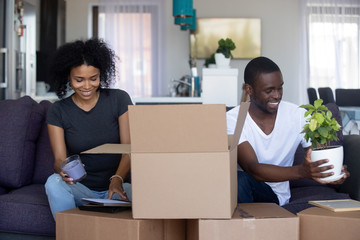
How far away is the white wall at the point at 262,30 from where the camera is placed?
7.68 meters

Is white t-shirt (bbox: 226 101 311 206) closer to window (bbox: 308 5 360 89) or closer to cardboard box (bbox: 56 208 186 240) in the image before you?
cardboard box (bbox: 56 208 186 240)

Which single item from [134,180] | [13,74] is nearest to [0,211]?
[134,180]

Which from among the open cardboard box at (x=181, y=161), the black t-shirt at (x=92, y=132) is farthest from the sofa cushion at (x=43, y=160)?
the open cardboard box at (x=181, y=161)

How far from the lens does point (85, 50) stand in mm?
2100

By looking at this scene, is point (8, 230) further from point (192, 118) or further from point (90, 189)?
point (192, 118)

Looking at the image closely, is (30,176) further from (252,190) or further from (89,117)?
(252,190)

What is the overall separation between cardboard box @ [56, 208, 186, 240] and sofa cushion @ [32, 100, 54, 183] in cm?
92

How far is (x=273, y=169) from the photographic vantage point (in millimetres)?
1772

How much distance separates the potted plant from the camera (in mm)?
4016

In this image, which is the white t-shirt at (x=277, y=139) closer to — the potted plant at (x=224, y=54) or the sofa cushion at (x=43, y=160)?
the sofa cushion at (x=43, y=160)

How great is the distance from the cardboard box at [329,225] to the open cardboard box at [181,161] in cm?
26

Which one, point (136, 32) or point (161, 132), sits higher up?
point (136, 32)

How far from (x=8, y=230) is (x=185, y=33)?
6.01 metres

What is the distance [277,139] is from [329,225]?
1.84 ft
